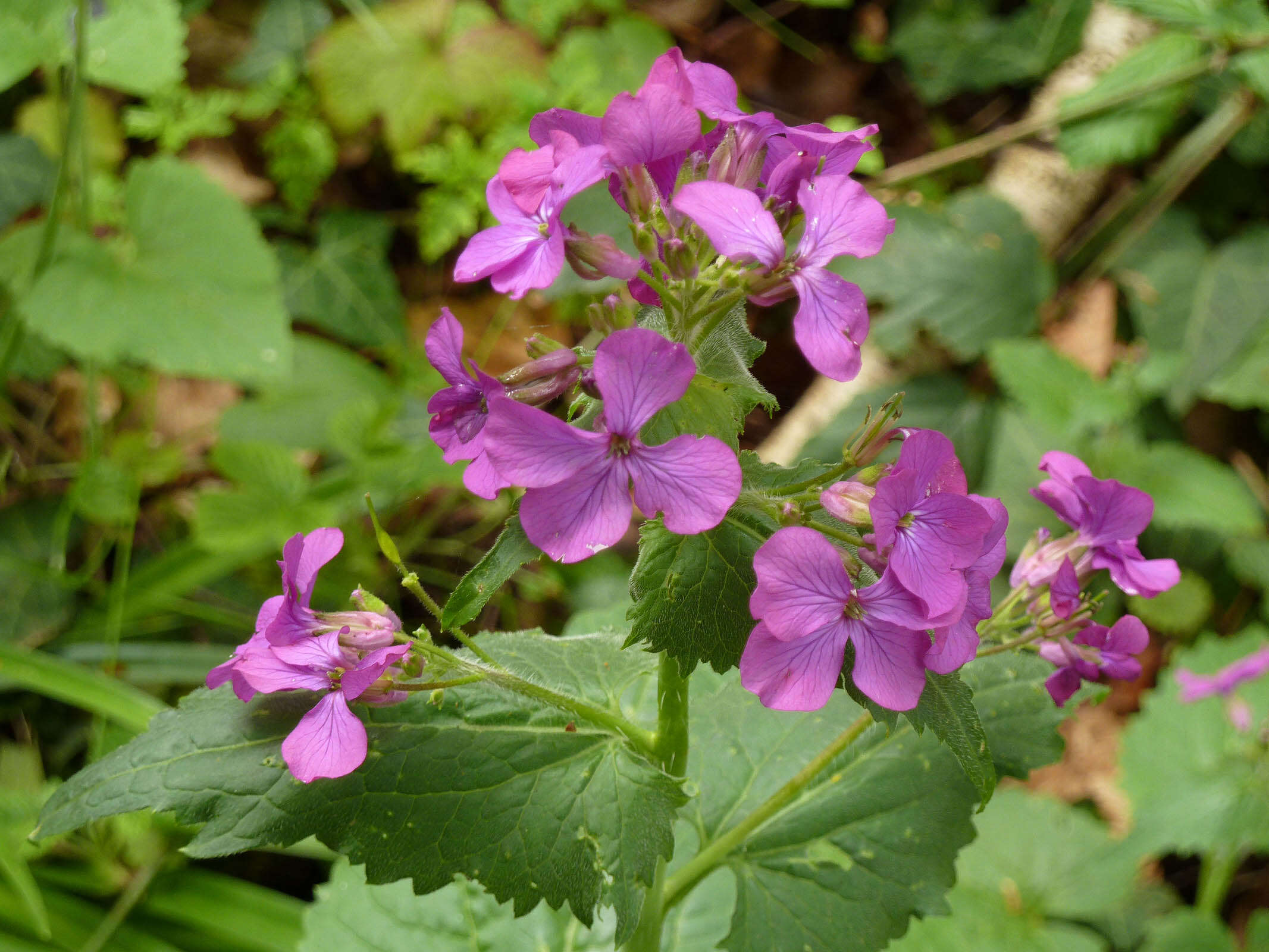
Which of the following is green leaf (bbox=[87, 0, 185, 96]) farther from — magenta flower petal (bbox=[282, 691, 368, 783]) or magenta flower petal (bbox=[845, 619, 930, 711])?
magenta flower petal (bbox=[845, 619, 930, 711])

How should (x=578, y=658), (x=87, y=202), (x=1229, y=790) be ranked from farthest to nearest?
1. (x=87, y=202)
2. (x=1229, y=790)
3. (x=578, y=658)

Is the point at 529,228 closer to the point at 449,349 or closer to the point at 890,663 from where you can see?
the point at 449,349

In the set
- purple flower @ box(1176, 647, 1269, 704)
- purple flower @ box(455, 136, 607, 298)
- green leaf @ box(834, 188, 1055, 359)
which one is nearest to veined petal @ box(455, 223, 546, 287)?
purple flower @ box(455, 136, 607, 298)

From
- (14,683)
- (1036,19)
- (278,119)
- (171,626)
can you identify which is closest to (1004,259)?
(1036,19)

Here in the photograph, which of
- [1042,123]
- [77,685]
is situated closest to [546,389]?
[77,685]

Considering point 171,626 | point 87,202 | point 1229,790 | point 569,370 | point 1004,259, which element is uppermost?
point 569,370

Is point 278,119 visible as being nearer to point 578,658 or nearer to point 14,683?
point 14,683

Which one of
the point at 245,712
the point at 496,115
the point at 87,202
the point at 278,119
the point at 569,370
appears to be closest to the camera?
the point at 569,370
